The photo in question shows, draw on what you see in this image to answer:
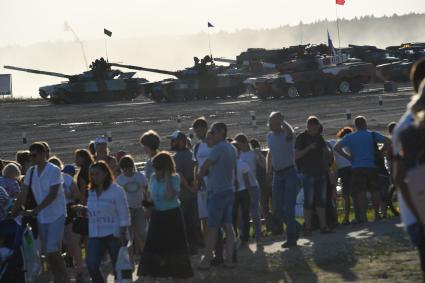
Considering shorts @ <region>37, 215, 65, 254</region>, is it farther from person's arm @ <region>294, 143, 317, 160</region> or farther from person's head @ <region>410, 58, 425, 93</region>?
person's head @ <region>410, 58, 425, 93</region>

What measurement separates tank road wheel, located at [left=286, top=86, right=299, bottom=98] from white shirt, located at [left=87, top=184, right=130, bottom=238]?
4398cm

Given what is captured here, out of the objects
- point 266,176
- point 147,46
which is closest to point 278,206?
point 266,176

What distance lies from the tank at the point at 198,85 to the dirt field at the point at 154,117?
1442 millimetres

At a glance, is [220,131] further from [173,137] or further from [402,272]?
[402,272]

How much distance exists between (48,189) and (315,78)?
140 feet

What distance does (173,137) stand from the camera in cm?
1328

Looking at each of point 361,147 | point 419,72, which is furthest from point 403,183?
point 361,147

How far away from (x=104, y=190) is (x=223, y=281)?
1.71m

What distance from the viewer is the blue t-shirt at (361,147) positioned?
15.7 metres

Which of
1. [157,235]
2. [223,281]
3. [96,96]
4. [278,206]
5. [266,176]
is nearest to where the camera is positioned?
[157,235]

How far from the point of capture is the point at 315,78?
54.1m

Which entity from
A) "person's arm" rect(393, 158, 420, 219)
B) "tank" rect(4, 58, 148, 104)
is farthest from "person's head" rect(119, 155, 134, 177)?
"tank" rect(4, 58, 148, 104)

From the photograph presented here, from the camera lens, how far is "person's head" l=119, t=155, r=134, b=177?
42.3ft

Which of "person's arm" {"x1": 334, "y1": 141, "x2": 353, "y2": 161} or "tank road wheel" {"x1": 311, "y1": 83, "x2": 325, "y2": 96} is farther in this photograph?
"tank road wheel" {"x1": 311, "y1": 83, "x2": 325, "y2": 96}
